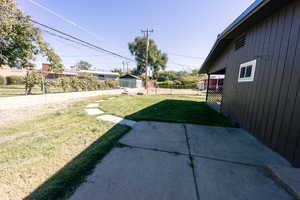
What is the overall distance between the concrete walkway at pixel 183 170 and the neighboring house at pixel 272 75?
37cm

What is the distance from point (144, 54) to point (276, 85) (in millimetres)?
Answer: 33893

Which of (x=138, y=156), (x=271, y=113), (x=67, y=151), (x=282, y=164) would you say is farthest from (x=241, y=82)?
(x=67, y=151)

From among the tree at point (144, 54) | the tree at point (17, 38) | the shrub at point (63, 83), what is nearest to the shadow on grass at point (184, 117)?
the shrub at point (63, 83)

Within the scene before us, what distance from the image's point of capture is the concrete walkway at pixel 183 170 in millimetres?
1247

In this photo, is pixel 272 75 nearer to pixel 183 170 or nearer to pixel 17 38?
pixel 183 170

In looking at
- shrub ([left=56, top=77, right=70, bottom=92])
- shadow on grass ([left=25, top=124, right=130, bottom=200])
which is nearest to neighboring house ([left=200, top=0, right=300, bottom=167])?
shadow on grass ([left=25, top=124, right=130, bottom=200])

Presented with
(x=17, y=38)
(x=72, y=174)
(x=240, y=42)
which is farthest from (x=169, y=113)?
(x=17, y=38)

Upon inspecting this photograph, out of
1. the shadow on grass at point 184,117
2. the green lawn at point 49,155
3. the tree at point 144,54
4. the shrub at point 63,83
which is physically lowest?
the green lawn at point 49,155

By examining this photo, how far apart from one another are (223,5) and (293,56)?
598 cm

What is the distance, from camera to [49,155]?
185cm

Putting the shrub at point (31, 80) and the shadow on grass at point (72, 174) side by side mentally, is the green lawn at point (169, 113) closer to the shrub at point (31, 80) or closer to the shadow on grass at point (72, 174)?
the shadow on grass at point (72, 174)

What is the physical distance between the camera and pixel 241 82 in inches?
145

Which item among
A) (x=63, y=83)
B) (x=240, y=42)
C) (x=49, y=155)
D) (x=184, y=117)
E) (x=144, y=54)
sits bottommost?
(x=49, y=155)

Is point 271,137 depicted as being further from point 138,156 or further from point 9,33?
point 9,33
